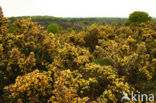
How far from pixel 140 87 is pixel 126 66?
3506 mm

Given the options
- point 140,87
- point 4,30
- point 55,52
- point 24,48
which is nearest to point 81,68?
point 55,52

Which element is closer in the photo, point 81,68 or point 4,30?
point 81,68

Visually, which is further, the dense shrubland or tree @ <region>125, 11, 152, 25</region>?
tree @ <region>125, 11, 152, 25</region>

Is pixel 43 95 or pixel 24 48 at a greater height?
pixel 24 48

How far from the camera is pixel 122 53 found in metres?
11.0

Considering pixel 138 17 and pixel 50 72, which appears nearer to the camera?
pixel 50 72

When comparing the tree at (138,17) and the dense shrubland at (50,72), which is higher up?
the tree at (138,17)

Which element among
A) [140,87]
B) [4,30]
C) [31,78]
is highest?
[4,30]

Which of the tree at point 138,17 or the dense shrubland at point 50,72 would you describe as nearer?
the dense shrubland at point 50,72

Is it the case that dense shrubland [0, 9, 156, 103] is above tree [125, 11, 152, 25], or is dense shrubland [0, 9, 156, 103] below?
below

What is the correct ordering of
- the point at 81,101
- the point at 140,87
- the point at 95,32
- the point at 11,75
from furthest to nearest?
1. the point at 95,32
2. the point at 140,87
3. the point at 11,75
4. the point at 81,101

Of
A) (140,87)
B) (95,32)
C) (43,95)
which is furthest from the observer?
(95,32)

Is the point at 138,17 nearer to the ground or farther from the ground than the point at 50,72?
farther from the ground

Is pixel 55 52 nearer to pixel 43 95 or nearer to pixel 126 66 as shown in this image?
pixel 43 95
